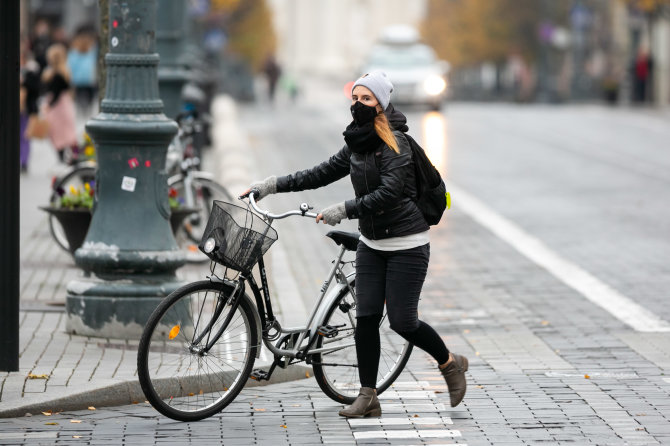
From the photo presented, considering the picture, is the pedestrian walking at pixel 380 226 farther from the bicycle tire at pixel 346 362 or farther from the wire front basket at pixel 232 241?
the wire front basket at pixel 232 241

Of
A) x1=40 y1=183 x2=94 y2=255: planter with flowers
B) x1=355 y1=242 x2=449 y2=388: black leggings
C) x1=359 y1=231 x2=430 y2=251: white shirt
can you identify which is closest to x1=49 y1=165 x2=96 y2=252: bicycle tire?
x1=40 y1=183 x2=94 y2=255: planter with flowers

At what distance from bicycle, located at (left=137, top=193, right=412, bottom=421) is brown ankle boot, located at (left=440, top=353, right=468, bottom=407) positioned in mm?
404

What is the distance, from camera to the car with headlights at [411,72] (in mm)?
40312

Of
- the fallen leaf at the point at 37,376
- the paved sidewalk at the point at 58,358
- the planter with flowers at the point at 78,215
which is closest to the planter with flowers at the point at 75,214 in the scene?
the planter with flowers at the point at 78,215

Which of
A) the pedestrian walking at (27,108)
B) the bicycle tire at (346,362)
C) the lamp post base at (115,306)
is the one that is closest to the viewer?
the bicycle tire at (346,362)

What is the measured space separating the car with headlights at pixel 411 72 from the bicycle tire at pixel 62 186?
2755 cm

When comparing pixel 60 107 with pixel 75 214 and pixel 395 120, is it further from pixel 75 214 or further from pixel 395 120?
pixel 395 120

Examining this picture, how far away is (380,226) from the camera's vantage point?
273 inches

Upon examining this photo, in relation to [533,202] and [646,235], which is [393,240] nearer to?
[646,235]

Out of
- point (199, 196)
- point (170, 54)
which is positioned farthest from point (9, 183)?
point (170, 54)

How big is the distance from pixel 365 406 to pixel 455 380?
476 mm

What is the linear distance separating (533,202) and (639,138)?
1182 cm

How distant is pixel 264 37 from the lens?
70875mm

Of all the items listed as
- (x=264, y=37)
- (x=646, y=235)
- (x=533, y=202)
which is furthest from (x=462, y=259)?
(x=264, y=37)
